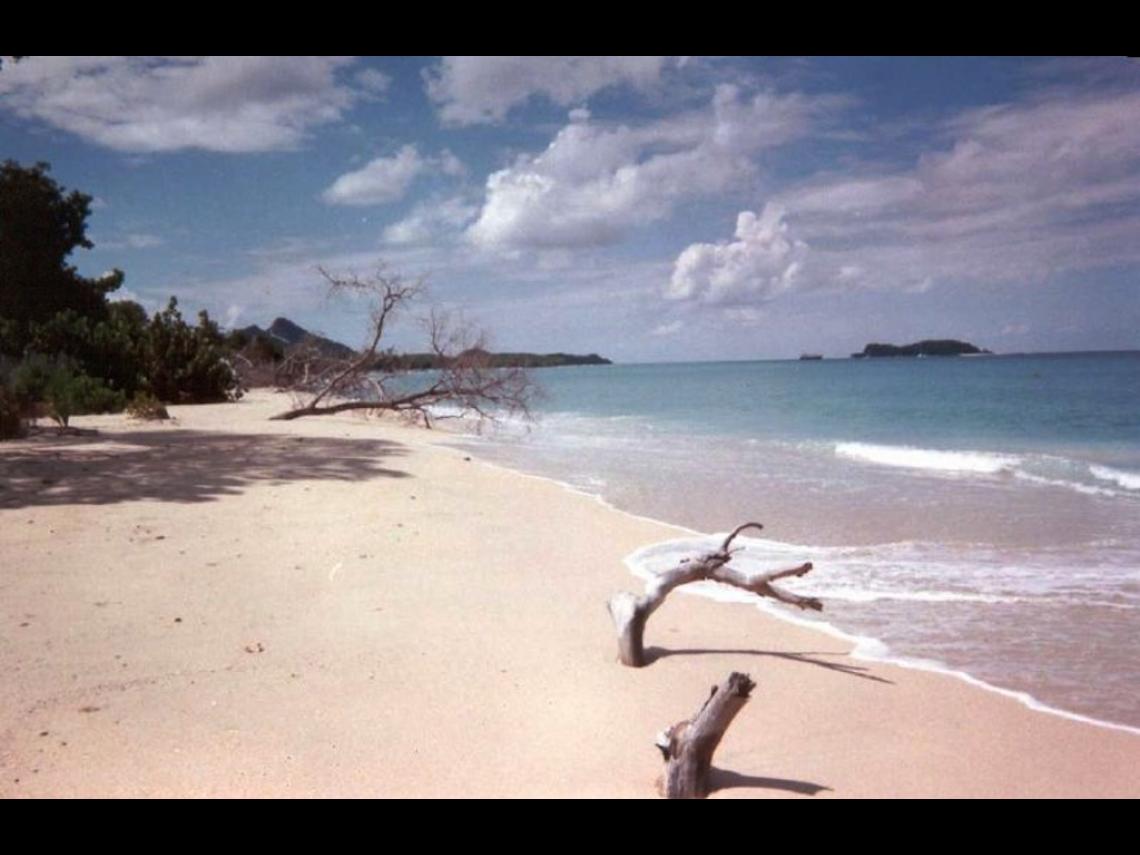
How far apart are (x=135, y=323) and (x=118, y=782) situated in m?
26.9

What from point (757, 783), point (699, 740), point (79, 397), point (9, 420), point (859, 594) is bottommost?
point (757, 783)

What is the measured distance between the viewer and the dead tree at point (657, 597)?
4797mm

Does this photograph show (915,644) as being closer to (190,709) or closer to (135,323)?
(190,709)

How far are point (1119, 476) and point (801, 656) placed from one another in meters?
12.0

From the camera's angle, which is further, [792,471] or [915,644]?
[792,471]

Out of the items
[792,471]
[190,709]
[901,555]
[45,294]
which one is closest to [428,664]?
[190,709]

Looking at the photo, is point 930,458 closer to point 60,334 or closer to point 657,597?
point 657,597

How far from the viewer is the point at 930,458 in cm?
1698

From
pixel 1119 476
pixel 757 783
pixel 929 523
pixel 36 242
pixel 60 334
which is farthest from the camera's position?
pixel 60 334

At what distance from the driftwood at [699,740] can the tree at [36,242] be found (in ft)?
54.7

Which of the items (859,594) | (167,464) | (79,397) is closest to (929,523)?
(859,594)

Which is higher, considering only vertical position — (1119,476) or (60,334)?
(60,334)
